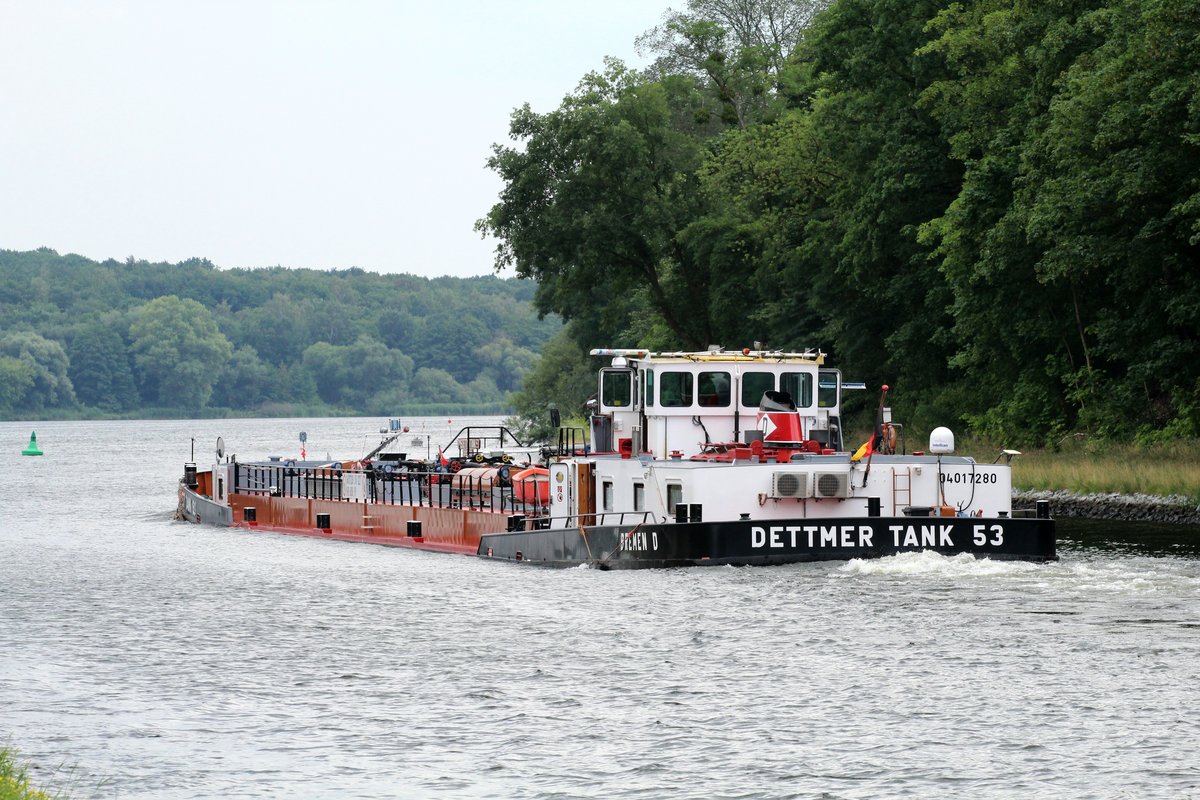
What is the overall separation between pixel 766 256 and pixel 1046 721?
55.8 metres

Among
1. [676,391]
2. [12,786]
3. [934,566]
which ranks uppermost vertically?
[676,391]

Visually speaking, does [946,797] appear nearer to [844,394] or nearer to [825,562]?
[825,562]

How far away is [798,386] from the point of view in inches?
1414

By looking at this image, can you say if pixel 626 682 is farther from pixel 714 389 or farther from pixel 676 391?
pixel 714 389

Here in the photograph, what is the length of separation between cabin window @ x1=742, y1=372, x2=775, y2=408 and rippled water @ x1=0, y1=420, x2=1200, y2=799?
188 inches

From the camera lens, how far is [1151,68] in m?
46.3

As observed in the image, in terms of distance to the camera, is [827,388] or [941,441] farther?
[827,388]

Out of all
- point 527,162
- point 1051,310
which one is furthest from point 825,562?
point 527,162

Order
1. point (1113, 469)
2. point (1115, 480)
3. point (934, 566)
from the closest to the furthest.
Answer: point (934, 566)
point (1115, 480)
point (1113, 469)

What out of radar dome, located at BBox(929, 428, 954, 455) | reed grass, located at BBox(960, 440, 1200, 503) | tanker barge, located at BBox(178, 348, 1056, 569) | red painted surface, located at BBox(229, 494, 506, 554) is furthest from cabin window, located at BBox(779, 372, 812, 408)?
reed grass, located at BBox(960, 440, 1200, 503)

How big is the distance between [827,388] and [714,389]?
8.48 ft

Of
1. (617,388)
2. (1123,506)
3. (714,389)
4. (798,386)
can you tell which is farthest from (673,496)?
(1123,506)

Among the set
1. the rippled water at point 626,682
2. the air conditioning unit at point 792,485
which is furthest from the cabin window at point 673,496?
the air conditioning unit at point 792,485

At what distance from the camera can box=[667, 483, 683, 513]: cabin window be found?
107 ft
